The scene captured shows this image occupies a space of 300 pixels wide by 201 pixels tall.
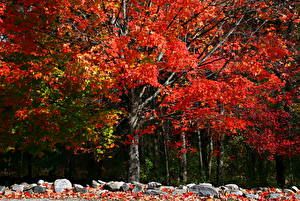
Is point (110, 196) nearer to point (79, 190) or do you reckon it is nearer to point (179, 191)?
point (79, 190)

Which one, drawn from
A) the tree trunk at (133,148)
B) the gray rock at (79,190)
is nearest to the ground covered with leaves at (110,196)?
the gray rock at (79,190)

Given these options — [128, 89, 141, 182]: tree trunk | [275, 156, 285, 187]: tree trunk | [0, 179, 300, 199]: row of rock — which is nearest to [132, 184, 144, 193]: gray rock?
[0, 179, 300, 199]: row of rock

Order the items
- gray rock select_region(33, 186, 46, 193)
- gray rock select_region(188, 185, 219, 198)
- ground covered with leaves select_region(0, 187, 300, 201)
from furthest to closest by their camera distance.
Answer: gray rock select_region(33, 186, 46, 193) → gray rock select_region(188, 185, 219, 198) → ground covered with leaves select_region(0, 187, 300, 201)

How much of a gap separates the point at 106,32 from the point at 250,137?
1371 cm

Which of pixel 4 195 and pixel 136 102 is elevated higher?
pixel 136 102

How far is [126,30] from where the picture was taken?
41.6 feet

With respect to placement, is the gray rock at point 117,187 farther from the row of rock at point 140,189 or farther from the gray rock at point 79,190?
the gray rock at point 79,190

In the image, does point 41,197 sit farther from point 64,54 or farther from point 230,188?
point 230,188

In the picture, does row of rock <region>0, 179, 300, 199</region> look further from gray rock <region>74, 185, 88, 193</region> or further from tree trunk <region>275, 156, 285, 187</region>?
tree trunk <region>275, 156, 285, 187</region>

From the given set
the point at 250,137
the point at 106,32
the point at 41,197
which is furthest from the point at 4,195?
the point at 250,137

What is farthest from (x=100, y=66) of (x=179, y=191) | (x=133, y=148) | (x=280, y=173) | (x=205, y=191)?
(x=280, y=173)

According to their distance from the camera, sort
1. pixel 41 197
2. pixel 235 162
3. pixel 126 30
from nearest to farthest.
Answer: pixel 41 197 < pixel 126 30 < pixel 235 162

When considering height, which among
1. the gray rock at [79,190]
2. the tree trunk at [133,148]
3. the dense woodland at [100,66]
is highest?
the dense woodland at [100,66]

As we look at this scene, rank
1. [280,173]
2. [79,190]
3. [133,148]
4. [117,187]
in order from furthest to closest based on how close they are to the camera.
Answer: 1. [280,173]
2. [133,148]
3. [117,187]
4. [79,190]
